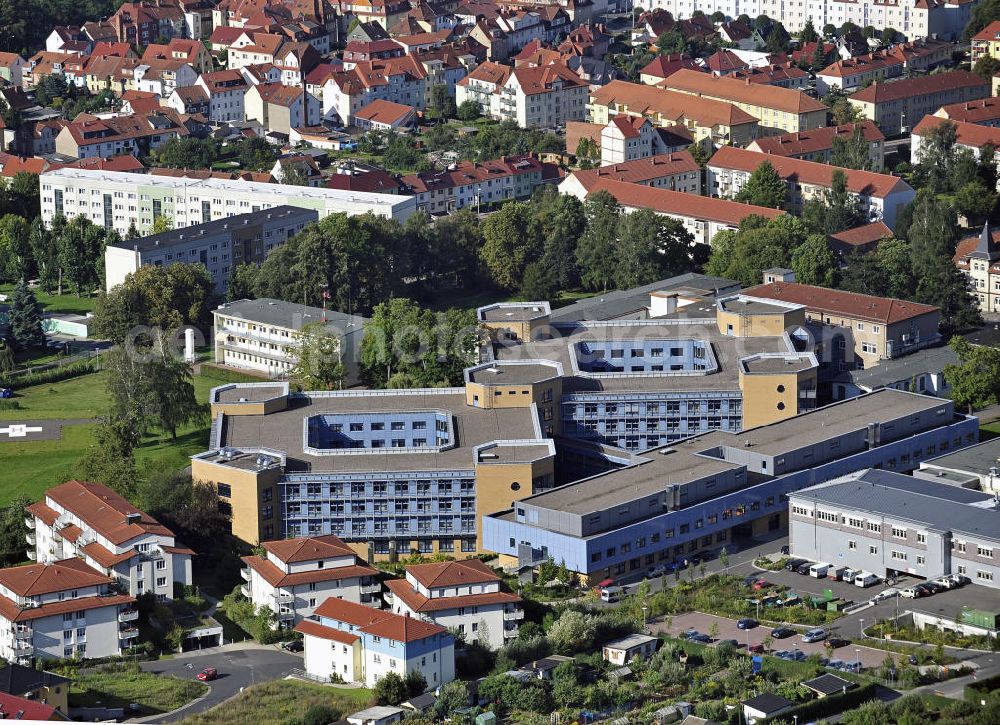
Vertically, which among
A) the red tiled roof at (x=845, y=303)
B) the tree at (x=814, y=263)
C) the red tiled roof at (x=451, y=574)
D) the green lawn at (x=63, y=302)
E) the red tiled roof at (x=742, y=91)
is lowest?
the red tiled roof at (x=451, y=574)

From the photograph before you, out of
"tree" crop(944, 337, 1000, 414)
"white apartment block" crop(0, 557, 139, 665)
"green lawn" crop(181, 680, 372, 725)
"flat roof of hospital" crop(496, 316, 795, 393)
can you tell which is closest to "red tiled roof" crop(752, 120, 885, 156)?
"flat roof of hospital" crop(496, 316, 795, 393)

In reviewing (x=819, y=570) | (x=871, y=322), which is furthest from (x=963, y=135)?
(x=819, y=570)

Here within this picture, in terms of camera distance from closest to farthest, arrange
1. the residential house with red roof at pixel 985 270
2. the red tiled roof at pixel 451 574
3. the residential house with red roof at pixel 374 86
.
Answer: the red tiled roof at pixel 451 574 → the residential house with red roof at pixel 985 270 → the residential house with red roof at pixel 374 86

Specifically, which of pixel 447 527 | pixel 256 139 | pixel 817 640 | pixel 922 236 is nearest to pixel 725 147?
pixel 922 236

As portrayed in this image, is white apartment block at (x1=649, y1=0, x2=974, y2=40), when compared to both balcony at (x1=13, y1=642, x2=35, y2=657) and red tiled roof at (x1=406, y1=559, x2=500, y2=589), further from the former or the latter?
balcony at (x1=13, y1=642, x2=35, y2=657)

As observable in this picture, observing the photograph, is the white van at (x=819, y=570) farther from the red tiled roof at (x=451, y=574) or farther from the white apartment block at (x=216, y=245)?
the white apartment block at (x=216, y=245)

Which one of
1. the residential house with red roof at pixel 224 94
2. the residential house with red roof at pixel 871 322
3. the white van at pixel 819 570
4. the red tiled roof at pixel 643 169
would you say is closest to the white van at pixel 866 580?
the white van at pixel 819 570

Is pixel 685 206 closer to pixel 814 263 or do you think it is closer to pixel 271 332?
pixel 814 263
